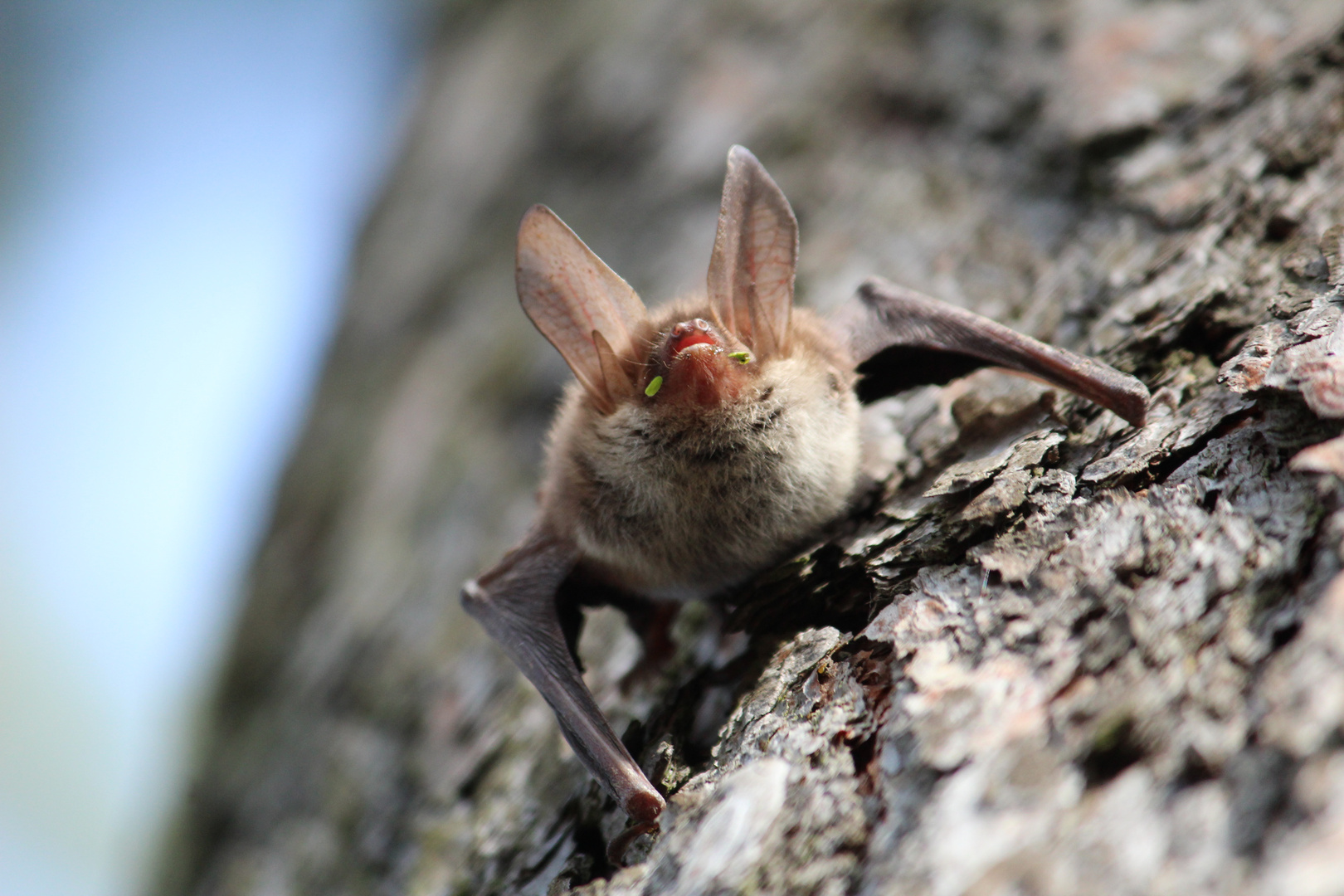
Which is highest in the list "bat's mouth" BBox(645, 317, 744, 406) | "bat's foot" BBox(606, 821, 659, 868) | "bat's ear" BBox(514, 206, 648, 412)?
"bat's ear" BBox(514, 206, 648, 412)

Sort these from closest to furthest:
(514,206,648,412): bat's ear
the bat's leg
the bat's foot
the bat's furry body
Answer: the bat's foot, the bat's leg, (514,206,648,412): bat's ear, the bat's furry body

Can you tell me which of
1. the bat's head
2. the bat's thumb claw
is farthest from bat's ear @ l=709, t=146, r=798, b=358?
the bat's thumb claw

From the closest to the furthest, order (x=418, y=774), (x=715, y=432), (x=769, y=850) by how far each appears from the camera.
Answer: (x=769, y=850), (x=715, y=432), (x=418, y=774)

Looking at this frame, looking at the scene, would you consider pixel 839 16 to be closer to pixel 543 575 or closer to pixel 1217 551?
pixel 543 575

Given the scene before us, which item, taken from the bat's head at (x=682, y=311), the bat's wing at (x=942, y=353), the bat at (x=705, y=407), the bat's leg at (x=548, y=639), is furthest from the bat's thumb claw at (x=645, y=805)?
the bat's wing at (x=942, y=353)

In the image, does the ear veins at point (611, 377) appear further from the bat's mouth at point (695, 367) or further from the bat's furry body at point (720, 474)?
the bat's mouth at point (695, 367)

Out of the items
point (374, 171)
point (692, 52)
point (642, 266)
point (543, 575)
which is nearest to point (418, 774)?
point (543, 575)

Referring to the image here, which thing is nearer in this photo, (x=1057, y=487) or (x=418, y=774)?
(x=1057, y=487)

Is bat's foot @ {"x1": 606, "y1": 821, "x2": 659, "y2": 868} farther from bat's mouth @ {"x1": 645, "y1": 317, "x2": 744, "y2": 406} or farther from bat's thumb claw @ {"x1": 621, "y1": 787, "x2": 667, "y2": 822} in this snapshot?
bat's mouth @ {"x1": 645, "y1": 317, "x2": 744, "y2": 406}
